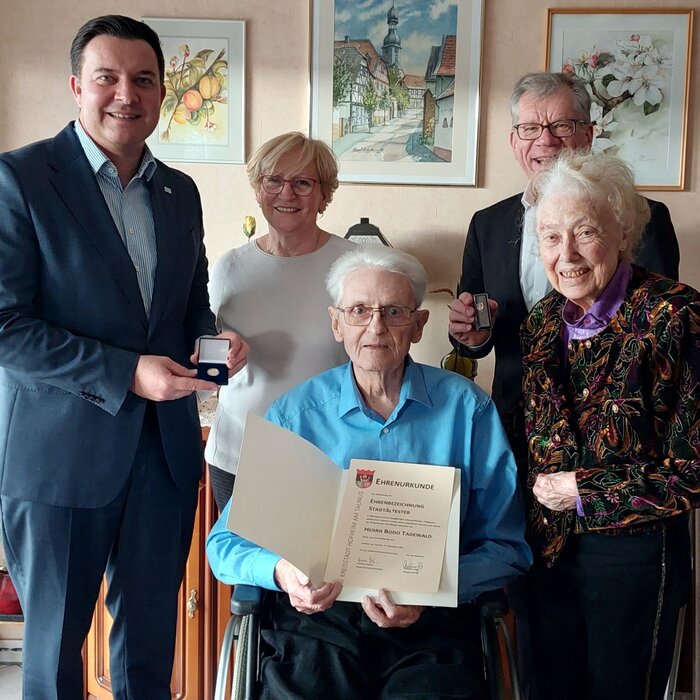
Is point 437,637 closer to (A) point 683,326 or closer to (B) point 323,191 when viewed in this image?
(A) point 683,326

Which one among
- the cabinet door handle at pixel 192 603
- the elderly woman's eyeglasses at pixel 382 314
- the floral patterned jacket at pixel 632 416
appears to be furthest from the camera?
the cabinet door handle at pixel 192 603

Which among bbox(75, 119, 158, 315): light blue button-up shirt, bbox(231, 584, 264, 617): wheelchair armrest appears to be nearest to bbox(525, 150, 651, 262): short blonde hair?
bbox(75, 119, 158, 315): light blue button-up shirt

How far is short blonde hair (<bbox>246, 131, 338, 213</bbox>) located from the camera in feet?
6.56

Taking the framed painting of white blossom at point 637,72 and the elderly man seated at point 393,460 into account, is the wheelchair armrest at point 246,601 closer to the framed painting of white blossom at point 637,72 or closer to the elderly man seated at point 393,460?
the elderly man seated at point 393,460

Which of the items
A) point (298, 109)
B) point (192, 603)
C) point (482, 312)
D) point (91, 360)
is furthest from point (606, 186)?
point (192, 603)

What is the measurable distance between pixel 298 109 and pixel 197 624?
5.86ft

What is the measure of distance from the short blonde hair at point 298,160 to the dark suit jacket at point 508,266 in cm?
43

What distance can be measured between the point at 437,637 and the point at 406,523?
0.24 metres

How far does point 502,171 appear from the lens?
2.81 metres

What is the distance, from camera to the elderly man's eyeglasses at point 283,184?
2.01 metres

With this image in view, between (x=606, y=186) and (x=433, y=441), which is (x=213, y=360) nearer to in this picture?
(x=433, y=441)

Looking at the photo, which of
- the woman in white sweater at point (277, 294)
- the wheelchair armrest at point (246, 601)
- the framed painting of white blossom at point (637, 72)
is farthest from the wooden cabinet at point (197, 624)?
the framed painting of white blossom at point (637, 72)

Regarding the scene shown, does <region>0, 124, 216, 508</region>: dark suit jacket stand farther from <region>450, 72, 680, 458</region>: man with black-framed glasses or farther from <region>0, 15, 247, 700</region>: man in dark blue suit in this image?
<region>450, 72, 680, 458</region>: man with black-framed glasses

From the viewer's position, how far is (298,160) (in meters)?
2.00
